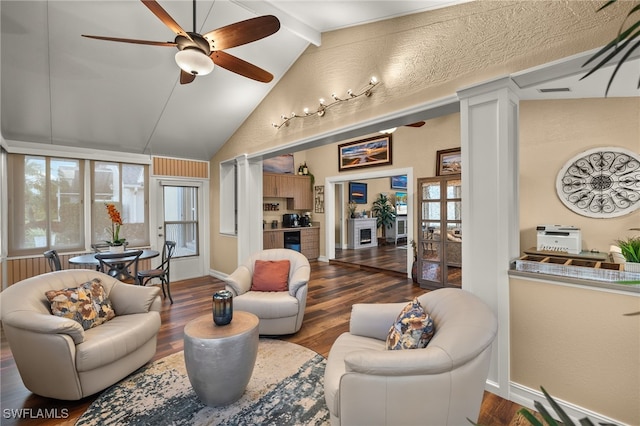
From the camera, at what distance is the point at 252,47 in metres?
3.71

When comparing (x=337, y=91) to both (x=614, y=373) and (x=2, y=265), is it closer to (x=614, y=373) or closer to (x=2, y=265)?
(x=614, y=373)

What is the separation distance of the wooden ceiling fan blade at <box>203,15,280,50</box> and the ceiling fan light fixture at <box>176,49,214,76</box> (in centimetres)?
18

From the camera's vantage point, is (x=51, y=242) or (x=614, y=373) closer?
(x=614, y=373)

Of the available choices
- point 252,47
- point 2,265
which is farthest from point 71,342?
point 252,47

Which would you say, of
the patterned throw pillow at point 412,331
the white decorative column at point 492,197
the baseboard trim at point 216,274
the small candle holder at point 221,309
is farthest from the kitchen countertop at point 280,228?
the patterned throw pillow at point 412,331

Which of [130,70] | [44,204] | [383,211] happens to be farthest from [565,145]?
[44,204]

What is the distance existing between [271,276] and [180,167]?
345 cm

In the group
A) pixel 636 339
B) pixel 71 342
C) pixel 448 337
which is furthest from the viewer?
pixel 71 342

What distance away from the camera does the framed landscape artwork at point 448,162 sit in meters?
4.86

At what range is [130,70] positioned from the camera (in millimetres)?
3520

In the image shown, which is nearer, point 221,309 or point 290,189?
point 221,309

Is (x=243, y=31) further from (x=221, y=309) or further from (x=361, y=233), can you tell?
(x=361, y=233)

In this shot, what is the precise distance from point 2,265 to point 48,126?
1.95 m

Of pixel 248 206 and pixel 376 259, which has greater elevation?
pixel 248 206
